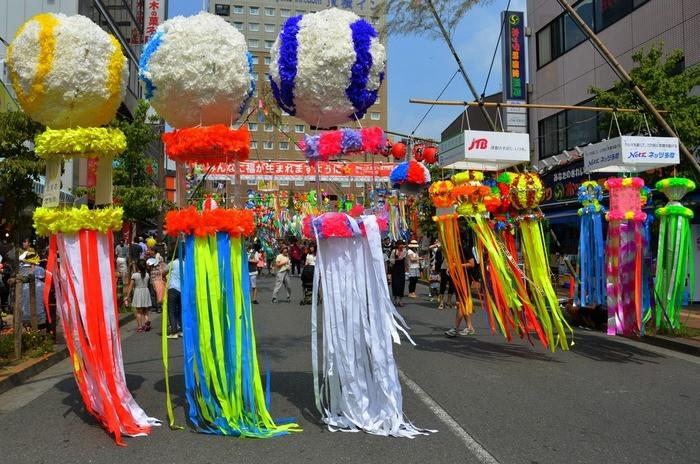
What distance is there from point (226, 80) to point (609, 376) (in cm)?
516

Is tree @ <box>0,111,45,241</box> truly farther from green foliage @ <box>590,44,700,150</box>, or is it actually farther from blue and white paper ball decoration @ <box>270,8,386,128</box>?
green foliage @ <box>590,44,700,150</box>

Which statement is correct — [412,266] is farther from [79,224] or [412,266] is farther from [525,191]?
[79,224]

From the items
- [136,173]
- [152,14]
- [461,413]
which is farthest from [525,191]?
[152,14]

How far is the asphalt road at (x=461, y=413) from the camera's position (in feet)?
13.3

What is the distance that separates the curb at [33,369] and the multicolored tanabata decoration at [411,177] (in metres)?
4.55

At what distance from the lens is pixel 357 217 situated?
479cm

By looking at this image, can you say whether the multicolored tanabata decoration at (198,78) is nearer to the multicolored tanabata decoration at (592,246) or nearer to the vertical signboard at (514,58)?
the multicolored tanabata decoration at (592,246)

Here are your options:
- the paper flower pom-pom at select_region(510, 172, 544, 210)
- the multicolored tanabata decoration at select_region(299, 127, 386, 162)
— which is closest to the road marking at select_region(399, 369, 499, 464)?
the multicolored tanabata decoration at select_region(299, 127, 386, 162)

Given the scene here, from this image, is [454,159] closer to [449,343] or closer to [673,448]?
[449,343]

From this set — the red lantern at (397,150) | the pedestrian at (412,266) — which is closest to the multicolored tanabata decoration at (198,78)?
the red lantern at (397,150)

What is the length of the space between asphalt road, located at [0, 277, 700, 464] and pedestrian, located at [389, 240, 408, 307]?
558 cm

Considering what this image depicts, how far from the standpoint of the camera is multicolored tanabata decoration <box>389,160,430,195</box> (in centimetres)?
562

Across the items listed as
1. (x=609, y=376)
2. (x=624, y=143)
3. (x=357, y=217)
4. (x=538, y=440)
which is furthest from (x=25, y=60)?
(x=624, y=143)

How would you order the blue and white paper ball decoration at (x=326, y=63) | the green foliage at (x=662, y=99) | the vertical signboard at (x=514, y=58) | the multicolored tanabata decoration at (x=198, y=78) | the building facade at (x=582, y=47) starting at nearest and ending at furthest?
the multicolored tanabata decoration at (x=198, y=78), the blue and white paper ball decoration at (x=326, y=63), the green foliage at (x=662, y=99), the building facade at (x=582, y=47), the vertical signboard at (x=514, y=58)
